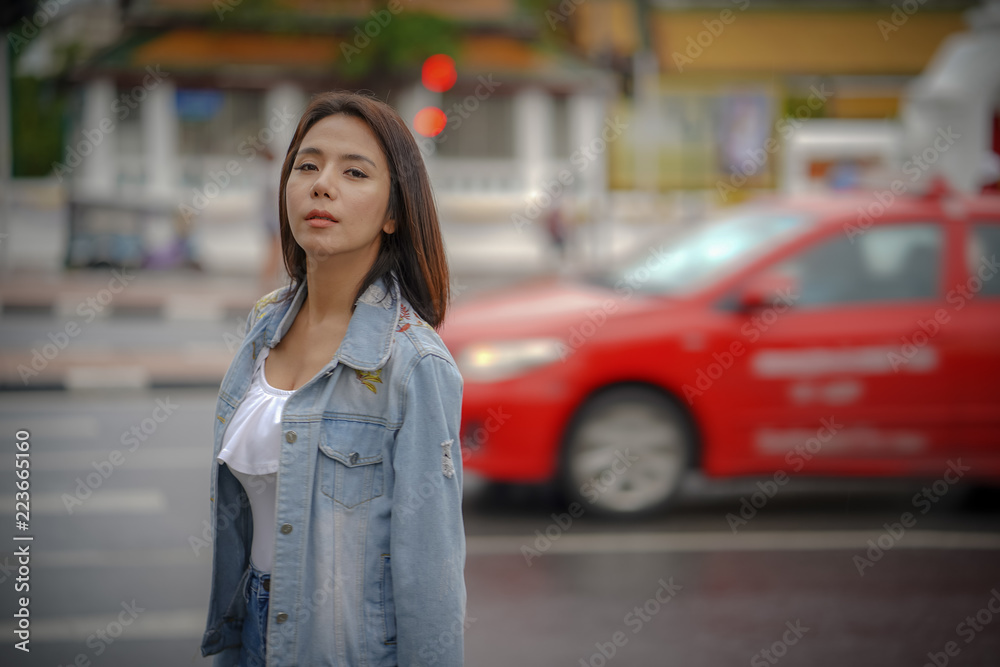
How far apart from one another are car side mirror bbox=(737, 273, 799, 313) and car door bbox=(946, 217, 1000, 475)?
983 mm

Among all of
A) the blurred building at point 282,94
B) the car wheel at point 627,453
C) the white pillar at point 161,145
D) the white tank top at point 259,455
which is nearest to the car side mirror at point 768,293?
the car wheel at point 627,453

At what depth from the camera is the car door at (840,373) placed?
6039 mm

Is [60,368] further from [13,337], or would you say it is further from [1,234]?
[1,234]

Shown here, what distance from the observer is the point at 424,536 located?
206 cm

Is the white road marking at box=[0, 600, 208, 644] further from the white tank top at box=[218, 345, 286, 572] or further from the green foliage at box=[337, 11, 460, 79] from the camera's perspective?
the green foliage at box=[337, 11, 460, 79]

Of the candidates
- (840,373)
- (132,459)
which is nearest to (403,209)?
(840,373)

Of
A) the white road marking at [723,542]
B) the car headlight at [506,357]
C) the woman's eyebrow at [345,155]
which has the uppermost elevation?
the woman's eyebrow at [345,155]

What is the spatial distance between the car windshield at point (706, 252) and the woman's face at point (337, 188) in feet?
14.2

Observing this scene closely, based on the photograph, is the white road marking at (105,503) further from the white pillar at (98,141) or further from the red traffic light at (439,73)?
the white pillar at (98,141)

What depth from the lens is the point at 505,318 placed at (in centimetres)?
621

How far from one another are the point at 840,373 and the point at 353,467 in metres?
4.53

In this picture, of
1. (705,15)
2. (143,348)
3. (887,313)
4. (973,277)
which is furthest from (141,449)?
(705,15)

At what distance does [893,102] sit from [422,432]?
106 feet

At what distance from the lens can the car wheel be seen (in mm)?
5980
